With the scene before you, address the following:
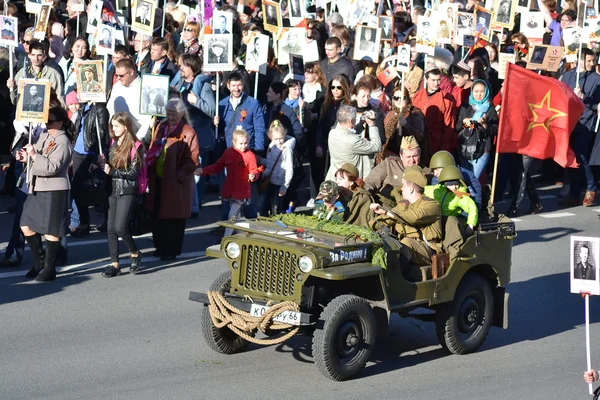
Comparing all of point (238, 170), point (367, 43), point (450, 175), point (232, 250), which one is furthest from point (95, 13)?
point (232, 250)

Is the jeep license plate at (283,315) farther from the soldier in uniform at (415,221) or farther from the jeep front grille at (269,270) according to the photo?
the soldier in uniform at (415,221)

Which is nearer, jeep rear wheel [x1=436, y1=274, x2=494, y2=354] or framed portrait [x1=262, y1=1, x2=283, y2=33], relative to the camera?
jeep rear wheel [x1=436, y1=274, x2=494, y2=354]

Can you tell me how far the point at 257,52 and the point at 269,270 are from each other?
7953 millimetres

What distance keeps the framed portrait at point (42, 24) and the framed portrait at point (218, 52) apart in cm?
295

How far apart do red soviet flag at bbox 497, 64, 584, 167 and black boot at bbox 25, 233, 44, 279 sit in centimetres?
479

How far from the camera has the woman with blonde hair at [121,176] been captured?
472 inches

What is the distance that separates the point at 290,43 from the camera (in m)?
17.3

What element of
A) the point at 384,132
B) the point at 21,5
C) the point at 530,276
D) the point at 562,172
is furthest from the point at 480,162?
the point at 21,5

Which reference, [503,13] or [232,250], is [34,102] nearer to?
[232,250]

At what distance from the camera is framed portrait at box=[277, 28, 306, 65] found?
17250 millimetres

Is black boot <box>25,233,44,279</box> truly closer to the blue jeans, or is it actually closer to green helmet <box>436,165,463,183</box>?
green helmet <box>436,165,463,183</box>

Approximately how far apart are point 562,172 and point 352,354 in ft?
35.9

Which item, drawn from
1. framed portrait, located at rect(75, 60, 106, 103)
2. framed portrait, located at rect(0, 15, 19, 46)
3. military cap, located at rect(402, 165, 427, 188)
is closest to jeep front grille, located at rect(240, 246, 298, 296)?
military cap, located at rect(402, 165, 427, 188)

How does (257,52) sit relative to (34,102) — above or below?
above
